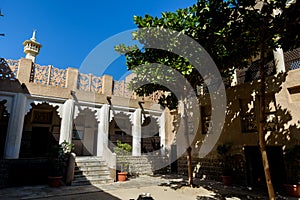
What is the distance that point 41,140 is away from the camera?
1160 centimetres

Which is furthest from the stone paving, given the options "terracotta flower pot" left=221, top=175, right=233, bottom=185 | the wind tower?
the wind tower

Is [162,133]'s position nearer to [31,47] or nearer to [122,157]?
[122,157]

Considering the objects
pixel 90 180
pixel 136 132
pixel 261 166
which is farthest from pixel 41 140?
pixel 261 166

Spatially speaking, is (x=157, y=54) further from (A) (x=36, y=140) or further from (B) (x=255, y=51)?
(A) (x=36, y=140)

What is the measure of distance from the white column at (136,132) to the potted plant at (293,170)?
7.34m

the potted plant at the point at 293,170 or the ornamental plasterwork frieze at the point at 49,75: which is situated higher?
the ornamental plasterwork frieze at the point at 49,75

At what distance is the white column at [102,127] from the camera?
1065 centimetres

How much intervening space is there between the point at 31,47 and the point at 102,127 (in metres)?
20.3

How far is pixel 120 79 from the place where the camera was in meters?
12.0

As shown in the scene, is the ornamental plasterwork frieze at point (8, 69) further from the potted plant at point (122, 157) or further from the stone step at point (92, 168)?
the potted plant at point (122, 157)

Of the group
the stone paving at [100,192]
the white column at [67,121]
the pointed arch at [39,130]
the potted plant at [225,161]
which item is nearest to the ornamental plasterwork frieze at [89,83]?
the white column at [67,121]

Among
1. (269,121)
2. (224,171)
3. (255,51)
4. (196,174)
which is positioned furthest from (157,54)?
(196,174)

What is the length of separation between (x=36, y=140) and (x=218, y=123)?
33.9ft

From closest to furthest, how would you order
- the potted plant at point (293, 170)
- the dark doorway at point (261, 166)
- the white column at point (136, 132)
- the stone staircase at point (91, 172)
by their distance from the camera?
1. the potted plant at point (293, 170)
2. the dark doorway at point (261, 166)
3. the stone staircase at point (91, 172)
4. the white column at point (136, 132)
